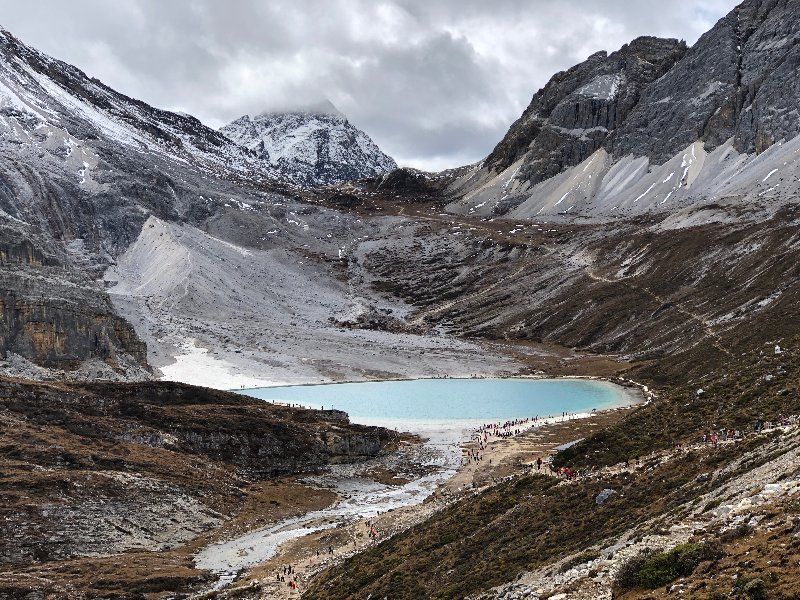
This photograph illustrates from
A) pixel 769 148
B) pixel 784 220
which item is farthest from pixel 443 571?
pixel 769 148

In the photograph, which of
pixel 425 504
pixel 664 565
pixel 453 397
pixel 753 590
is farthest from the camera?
pixel 453 397

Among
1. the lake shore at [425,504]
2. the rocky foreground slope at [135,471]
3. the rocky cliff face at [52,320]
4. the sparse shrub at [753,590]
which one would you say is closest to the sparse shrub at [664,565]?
the sparse shrub at [753,590]

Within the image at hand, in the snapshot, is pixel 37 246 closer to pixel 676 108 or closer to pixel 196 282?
pixel 196 282

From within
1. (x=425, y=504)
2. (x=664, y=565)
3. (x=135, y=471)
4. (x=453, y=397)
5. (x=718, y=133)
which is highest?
(x=718, y=133)

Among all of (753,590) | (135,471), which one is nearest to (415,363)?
(135,471)

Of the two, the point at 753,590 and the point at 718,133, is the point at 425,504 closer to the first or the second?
the point at 753,590

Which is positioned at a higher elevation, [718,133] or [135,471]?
[718,133]

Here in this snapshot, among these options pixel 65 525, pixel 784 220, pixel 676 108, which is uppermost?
pixel 676 108
